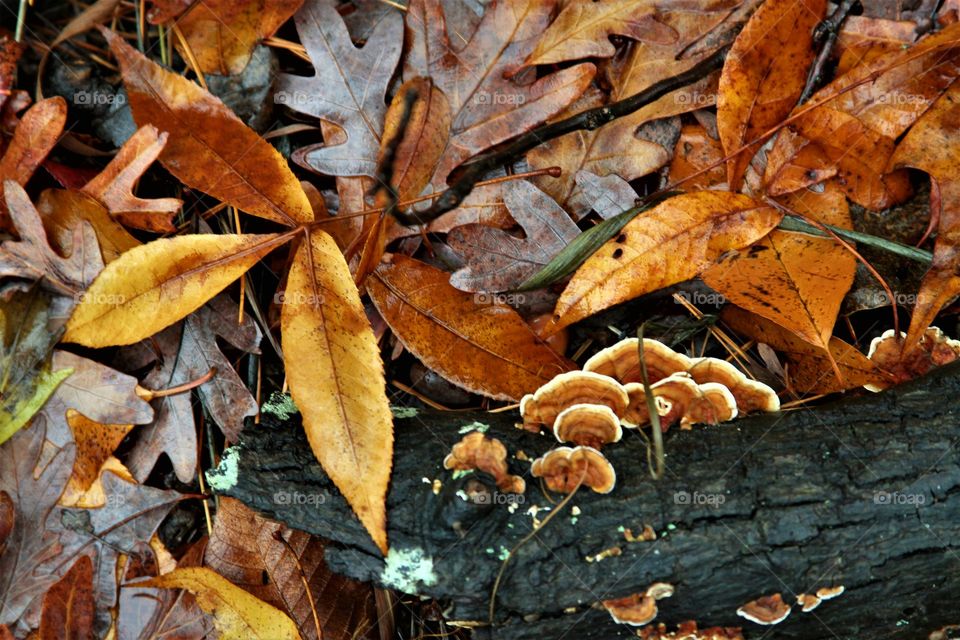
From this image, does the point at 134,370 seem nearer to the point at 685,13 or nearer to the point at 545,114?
the point at 545,114

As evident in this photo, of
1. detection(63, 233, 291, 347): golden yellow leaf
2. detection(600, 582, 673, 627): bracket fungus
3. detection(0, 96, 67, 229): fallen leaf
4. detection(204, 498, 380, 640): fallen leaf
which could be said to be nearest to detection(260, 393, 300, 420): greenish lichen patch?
detection(63, 233, 291, 347): golden yellow leaf

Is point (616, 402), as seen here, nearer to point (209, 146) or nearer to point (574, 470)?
point (574, 470)

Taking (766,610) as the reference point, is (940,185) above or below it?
above

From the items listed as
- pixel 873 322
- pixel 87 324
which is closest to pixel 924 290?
pixel 873 322

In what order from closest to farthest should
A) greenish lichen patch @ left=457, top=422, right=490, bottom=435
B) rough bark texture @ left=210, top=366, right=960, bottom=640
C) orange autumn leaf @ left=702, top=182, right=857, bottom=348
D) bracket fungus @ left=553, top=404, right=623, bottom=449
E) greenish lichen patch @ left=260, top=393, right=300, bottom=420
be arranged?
rough bark texture @ left=210, top=366, right=960, bottom=640 < bracket fungus @ left=553, top=404, right=623, bottom=449 < greenish lichen patch @ left=457, top=422, right=490, bottom=435 < greenish lichen patch @ left=260, top=393, right=300, bottom=420 < orange autumn leaf @ left=702, top=182, right=857, bottom=348

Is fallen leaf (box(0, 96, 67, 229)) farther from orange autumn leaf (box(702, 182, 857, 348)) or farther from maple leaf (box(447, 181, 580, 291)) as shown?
orange autumn leaf (box(702, 182, 857, 348))

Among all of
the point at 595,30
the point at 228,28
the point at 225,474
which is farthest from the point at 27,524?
the point at 595,30

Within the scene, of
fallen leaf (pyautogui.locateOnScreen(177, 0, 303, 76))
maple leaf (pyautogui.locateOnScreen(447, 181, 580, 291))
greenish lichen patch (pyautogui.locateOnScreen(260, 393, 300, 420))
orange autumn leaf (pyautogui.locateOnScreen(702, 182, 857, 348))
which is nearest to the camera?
greenish lichen patch (pyautogui.locateOnScreen(260, 393, 300, 420))
